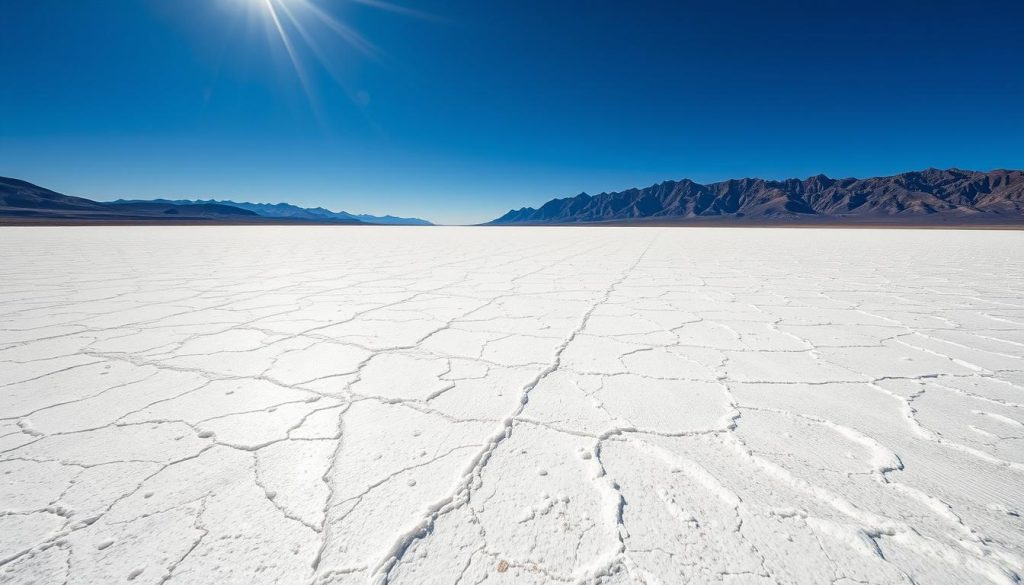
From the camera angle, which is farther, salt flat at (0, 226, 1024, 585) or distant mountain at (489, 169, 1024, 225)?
distant mountain at (489, 169, 1024, 225)

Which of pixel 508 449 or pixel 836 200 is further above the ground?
pixel 836 200

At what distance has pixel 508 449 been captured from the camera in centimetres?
127

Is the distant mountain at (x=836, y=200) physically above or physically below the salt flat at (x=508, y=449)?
above

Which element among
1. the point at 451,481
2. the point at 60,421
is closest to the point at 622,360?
the point at 451,481

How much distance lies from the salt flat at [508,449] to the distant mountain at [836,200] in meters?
121

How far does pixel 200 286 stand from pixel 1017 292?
8.31 m

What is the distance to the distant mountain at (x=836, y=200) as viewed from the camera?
106013 mm

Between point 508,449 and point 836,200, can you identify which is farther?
point 836,200

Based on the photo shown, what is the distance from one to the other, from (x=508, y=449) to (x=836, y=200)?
590 ft

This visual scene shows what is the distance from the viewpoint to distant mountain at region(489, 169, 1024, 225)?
348ft

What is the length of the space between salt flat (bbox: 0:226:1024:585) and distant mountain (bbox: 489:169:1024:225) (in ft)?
396

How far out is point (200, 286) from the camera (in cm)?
410

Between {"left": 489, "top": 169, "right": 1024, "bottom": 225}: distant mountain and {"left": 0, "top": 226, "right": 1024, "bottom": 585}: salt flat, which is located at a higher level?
{"left": 489, "top": 169, "right": 1024, "bottom": 225}: distant mountain

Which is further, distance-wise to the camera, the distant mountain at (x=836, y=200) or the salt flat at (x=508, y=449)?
the distant mountain at (x=836, y=200)
